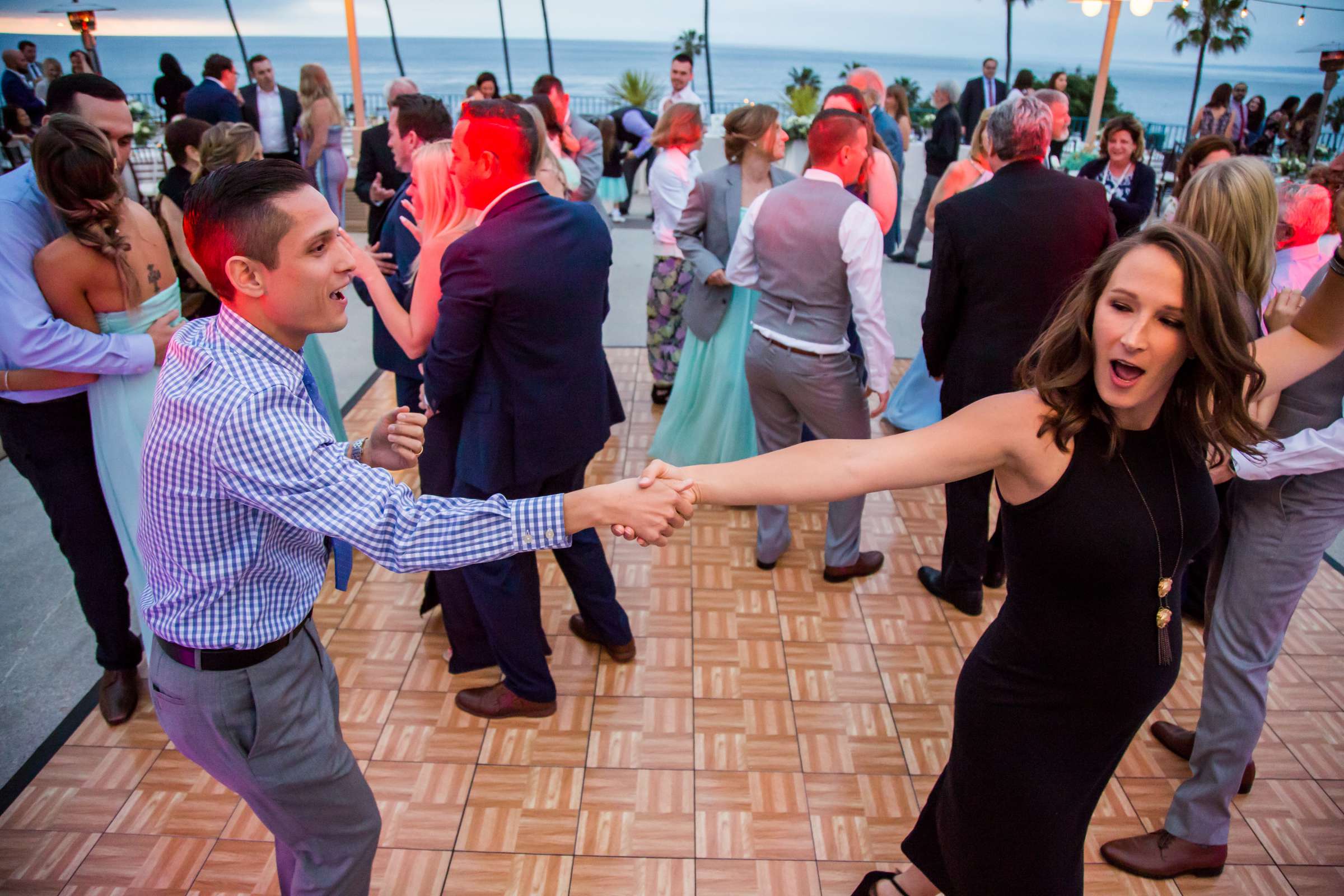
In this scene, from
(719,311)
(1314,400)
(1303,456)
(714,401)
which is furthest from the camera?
(714,401)

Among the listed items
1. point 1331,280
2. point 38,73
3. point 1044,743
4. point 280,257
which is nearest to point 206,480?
point 280,257

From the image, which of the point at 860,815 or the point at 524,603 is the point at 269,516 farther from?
the point at 860,815

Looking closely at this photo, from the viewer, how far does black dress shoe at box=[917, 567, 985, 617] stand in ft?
10.3

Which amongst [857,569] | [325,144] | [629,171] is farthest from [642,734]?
[629,171]

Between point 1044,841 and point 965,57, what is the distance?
189 metres

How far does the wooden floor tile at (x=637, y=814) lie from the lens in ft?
7.13

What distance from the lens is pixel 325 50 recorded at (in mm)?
112750

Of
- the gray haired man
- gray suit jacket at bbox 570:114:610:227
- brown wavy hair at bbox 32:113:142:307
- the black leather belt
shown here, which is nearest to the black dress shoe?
the black leather belt

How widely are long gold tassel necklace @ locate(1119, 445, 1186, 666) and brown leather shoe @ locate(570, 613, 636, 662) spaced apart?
1.69 meters

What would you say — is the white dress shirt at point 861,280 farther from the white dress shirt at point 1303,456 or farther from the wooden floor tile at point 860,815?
the wooden floor tile at point 860,815

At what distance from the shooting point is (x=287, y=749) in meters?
1.45

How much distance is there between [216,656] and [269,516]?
253 mm

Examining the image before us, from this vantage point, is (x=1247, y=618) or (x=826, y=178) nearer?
(x=1247, y=618)

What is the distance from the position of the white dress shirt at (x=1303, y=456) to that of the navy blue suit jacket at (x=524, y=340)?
1.59m
